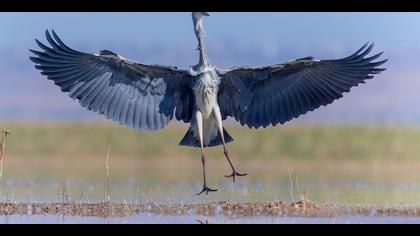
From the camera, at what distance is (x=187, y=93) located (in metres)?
16.4

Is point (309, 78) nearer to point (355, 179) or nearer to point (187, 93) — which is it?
point (187, 93)

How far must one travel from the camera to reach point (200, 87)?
15.9 metres

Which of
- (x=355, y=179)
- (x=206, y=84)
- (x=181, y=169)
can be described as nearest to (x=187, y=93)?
(x=206, y=84)

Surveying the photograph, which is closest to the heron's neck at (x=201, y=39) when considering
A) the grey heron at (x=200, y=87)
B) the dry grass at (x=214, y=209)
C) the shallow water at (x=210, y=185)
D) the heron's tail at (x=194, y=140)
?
the grey heron at (x=200, y=87)

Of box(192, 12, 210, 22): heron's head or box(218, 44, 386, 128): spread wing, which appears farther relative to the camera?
box(192, 12, 210, 22): heron's head

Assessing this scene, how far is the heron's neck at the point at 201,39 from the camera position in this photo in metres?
15.9

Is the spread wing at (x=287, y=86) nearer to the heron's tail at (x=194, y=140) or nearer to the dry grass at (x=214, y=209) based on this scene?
the heron's tail at (x=194, y=140)

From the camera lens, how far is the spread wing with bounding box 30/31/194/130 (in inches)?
623

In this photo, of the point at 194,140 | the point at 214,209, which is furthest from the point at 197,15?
the point at 214,209

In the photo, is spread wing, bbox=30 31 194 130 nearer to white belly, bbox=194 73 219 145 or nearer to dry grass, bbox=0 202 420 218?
white belly, bbox=194 73 219 145

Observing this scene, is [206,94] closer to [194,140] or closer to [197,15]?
[194,140]

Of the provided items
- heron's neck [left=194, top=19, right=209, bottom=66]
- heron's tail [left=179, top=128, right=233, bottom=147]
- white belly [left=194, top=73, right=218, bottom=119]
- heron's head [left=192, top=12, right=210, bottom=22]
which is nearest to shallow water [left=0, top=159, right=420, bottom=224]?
heron's tail [left=179, top=128, right=233, bottom=147]
